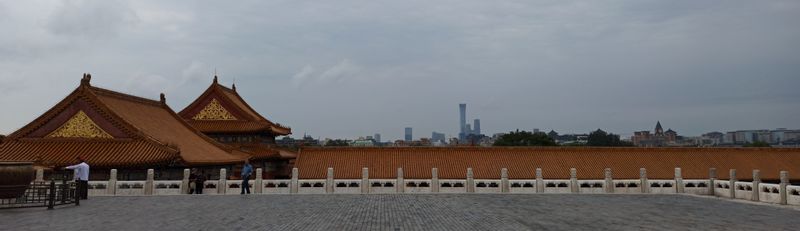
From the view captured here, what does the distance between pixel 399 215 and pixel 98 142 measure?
1562 centimetres

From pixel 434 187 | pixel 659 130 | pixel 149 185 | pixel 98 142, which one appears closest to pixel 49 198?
pixel 149 185

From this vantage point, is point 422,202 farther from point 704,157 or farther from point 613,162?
point 704,157

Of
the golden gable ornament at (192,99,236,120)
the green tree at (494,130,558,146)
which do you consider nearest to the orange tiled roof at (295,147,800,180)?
the golden gable ornament at (192,99,236,120)

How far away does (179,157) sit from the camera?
22828mm

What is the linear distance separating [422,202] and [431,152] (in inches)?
684

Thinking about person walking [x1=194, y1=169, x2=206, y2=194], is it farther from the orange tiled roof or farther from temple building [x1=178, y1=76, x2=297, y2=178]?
temple building [x1=178, y1=76, x2=297, y2=178]

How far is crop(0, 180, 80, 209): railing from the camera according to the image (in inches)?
593

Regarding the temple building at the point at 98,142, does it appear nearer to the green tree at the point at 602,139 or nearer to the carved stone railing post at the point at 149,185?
the carved stone railing post at the point at 149,185

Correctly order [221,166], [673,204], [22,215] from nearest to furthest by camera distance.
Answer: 1. [22,215]
2. [673,204]
3. [221,166]

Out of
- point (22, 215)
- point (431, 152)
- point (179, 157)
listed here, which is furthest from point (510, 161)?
point (22, 215)

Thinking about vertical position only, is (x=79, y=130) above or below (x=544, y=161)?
above

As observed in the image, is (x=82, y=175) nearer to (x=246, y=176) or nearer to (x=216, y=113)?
(x=246, y=176)

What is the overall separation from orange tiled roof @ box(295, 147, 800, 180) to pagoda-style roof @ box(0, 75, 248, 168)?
963 centimetres

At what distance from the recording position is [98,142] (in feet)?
77.4
